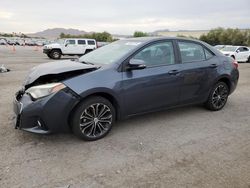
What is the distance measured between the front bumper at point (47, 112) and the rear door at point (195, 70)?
2230mm

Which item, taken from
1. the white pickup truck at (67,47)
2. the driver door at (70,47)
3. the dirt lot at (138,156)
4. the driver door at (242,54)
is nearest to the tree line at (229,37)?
the driver door at (242,54)

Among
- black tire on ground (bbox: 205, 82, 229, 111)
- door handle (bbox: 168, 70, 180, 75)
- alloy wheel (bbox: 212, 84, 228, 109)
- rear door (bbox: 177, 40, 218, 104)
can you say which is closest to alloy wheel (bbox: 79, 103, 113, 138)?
door handle (bbox: 168, 70, 180, 75)

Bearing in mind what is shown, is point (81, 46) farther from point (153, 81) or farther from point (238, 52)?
point (153, 81)

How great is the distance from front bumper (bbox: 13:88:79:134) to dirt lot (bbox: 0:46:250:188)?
1.00ft

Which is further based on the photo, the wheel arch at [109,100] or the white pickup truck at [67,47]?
the white pickup truck at [67,47]

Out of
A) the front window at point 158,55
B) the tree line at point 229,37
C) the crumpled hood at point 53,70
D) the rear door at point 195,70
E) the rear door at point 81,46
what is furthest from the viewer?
the tree line at point 229,37

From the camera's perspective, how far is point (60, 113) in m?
3.85

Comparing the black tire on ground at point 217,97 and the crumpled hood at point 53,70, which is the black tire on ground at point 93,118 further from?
the black tire on ground at point 217,97

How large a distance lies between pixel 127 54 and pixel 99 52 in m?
0.99

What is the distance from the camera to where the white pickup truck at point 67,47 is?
21072 mm

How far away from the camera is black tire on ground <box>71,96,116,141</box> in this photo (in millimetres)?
4016

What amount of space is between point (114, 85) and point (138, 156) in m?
1.14

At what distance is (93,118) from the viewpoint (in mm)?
4172

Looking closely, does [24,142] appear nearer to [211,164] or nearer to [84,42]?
[211,164]
